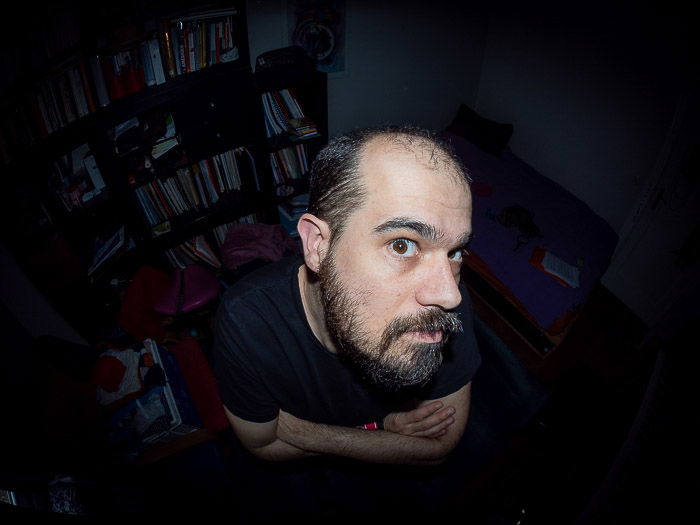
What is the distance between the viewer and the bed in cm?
292

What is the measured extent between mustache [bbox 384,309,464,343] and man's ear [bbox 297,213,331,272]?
34 cm

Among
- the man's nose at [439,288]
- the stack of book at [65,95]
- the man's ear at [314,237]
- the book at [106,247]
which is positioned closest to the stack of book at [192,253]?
the book at [106,247]

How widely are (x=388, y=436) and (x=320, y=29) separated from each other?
3651 mm

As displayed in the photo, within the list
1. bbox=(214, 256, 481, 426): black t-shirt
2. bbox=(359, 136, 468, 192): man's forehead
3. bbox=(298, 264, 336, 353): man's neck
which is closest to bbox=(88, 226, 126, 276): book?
bbox=(214, 256, 481, 426): black t-shirt

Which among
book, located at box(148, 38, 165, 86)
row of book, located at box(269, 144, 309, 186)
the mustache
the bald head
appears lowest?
row of book, located at box(269, 144, 309, 186)

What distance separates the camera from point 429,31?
4.21m

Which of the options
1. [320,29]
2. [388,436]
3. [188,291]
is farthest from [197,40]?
[388,436]

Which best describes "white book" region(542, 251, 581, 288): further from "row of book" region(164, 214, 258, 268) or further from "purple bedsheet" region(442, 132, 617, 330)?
"row of book" region(164, 214, 258, 268)

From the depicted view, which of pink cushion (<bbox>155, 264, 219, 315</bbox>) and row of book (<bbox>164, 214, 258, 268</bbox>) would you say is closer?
pink cushion (<bbox>155, 264, 219, 315</bbox>)

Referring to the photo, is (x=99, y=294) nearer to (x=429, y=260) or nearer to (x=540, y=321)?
(x=429, y=260)

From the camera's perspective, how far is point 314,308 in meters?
1.33

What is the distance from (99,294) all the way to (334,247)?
2244 mm

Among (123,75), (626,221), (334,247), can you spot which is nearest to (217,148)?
(123,75)

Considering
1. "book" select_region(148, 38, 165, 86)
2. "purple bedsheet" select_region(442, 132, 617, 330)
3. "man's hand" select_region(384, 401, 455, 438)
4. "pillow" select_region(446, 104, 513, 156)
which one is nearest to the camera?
"man's hand" select_region(384, 401, 455, 438)
